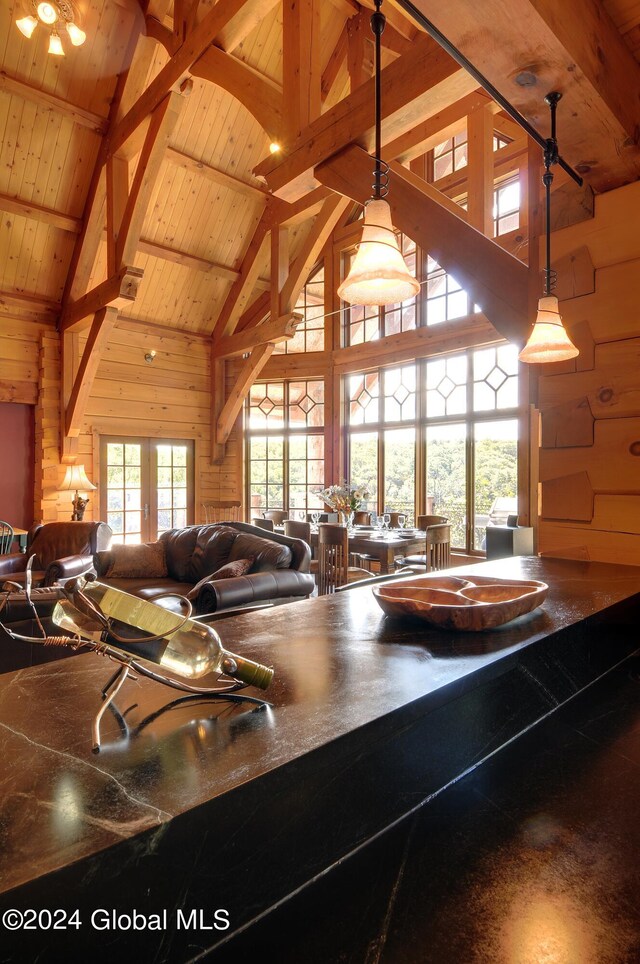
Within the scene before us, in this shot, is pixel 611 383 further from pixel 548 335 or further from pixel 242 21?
pixel 242 21

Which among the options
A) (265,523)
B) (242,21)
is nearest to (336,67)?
(242,21)

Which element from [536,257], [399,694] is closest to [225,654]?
[399,694]

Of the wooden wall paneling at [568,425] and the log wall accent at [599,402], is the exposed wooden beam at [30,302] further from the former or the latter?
the wooden wall paneling at [568,425]

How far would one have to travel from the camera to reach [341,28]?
6672 mm

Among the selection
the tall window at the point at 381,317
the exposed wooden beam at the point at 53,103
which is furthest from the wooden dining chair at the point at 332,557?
the exposed wooden beam at the point at 53,103

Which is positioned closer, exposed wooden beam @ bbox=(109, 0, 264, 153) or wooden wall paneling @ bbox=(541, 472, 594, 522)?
wooden wall paneling @ bbox=(541, 472, 594, 522)

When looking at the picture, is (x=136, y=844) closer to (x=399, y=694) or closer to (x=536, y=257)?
(x=399, y=694)

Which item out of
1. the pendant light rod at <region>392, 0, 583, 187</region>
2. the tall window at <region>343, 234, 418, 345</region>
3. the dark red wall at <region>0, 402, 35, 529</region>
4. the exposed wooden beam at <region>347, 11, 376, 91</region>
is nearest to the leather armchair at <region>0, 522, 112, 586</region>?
the dark red wall at <region>0, 402, 35, 529</region>

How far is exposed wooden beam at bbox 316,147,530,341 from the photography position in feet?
8.48

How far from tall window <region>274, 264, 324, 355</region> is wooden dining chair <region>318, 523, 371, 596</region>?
430 cm

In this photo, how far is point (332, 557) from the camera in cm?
480

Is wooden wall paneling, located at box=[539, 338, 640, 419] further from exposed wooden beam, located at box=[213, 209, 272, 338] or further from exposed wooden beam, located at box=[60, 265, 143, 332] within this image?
exposed wooden beam, located at box=[213, 209, 272, 338]

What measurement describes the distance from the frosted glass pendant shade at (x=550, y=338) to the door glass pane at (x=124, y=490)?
6661 mm

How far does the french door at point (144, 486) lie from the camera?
7.64 meters
